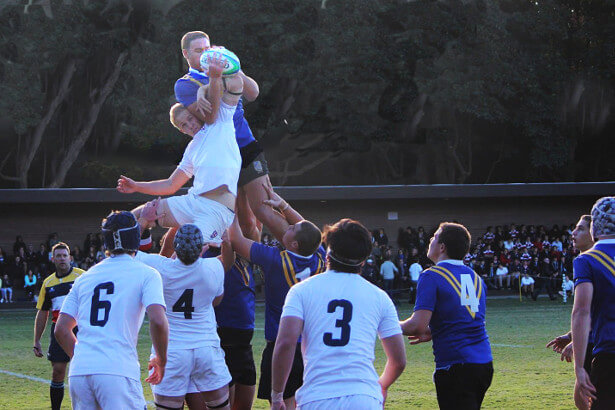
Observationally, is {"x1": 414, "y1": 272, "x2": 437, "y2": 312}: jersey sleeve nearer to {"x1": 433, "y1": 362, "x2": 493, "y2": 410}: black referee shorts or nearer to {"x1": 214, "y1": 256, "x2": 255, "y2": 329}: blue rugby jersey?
{"x1": 433, "y1": 362, "x2": 493, "y2": 410}: black referee shorts

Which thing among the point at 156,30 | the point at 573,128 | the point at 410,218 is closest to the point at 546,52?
the point at 573,128

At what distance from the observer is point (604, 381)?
617 centimetres

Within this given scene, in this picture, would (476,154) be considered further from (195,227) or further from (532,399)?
(195,227)

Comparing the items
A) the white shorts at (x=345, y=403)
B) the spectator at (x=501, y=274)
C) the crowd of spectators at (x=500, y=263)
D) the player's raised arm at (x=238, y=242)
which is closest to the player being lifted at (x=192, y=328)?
the player's raised arm at (x=238, y=242)

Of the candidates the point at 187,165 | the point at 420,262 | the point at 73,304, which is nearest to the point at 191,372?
the point at 73,304

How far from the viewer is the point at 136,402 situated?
6.18 m

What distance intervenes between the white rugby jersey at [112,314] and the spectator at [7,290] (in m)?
26.4

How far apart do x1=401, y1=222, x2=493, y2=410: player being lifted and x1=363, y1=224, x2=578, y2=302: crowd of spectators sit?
2442 cm

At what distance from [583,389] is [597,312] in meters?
0.55

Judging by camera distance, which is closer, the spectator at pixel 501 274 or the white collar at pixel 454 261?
the white collar at pixel 454 261

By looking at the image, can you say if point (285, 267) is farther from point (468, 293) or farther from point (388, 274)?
point (388, 274)

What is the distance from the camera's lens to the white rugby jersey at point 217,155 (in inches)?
278

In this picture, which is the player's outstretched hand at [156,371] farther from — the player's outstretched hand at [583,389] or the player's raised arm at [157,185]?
the player's outstretched hand at [583,389]

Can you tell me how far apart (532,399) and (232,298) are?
5.35 metres
